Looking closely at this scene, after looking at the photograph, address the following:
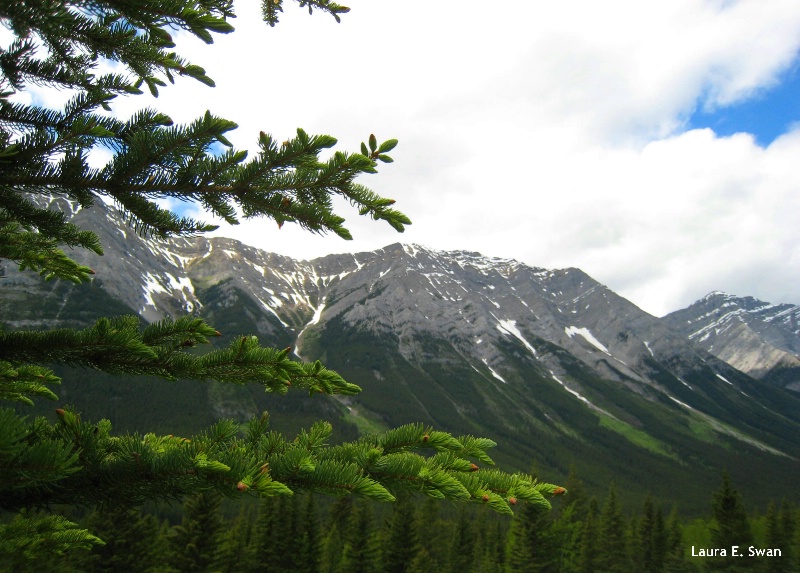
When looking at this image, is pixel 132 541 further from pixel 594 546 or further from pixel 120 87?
pixel 594 546

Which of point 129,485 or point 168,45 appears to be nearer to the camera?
point 129,485

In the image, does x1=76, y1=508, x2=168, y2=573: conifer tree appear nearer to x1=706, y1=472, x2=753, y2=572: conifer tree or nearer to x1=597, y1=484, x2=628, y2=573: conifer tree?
x1=597, y1=484, x2=628, y2=573: conifer tree

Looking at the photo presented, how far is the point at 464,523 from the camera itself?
47438 mm

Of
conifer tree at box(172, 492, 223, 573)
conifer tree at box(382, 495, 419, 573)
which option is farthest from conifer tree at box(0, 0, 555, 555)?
conifer tree at box(382, 495, 419, 573)

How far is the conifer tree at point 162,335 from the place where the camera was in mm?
2703

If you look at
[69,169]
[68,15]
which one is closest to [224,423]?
[69,169]

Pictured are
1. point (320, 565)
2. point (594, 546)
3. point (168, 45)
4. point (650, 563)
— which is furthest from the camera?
point (650, 563)

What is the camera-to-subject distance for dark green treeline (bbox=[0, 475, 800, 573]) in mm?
25859

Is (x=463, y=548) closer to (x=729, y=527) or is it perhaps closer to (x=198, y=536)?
(x=729, y=527)

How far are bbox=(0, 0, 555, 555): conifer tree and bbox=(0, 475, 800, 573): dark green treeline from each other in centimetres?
1952

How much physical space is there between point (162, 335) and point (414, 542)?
38380 millimetres

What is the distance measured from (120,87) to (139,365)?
114 inches

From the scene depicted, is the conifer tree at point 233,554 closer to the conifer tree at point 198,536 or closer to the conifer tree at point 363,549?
the conifer tree at point 198,536

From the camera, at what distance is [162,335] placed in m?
3.38
